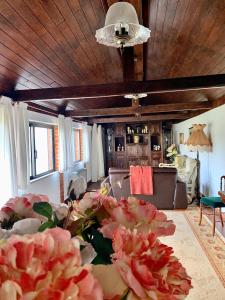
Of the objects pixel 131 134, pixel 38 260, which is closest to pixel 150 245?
pixel 38 260

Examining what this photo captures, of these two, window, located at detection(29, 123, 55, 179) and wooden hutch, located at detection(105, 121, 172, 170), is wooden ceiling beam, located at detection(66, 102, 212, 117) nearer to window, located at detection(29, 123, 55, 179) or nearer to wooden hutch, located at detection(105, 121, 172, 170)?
window, located at detection(29, 123, 55, 179)

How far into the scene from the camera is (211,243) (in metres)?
3.44

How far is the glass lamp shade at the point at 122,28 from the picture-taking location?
Result: 1869 millimetres

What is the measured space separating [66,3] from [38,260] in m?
2.30

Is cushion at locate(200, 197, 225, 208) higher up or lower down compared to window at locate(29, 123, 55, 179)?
lower down

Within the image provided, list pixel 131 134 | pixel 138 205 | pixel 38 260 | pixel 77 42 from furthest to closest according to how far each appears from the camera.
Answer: pixel 131 134
pixel 77 42
pixel 138 205
pixel 38 260

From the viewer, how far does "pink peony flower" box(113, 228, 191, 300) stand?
1.41 ft

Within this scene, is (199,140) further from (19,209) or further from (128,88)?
(19,209)

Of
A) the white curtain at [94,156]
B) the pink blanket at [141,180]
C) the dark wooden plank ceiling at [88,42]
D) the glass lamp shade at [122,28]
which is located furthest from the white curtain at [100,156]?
the glass lamp shade at [122,28]

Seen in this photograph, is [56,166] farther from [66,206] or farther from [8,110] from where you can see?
[66,206]

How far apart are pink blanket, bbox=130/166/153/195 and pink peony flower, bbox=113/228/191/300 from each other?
439cm

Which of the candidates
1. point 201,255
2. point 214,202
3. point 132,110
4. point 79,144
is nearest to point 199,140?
point 132,110

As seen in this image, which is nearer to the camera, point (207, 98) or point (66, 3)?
point (66, 3)

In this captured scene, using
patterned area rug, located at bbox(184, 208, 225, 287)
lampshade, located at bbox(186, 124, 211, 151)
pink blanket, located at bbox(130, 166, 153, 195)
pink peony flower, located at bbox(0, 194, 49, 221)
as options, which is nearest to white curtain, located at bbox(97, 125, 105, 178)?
lampshade, located at bbox(186, 124, 211, 151)
